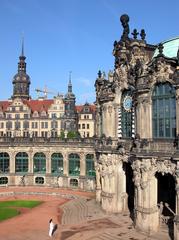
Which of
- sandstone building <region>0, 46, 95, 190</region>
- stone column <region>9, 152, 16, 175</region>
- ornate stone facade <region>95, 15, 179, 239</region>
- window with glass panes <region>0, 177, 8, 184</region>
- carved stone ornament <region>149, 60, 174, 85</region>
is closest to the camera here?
carved stone ornament <region>149, 60, 174, 85</region>

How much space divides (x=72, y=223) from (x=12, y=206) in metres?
14.0

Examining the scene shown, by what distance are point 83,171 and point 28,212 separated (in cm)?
1854

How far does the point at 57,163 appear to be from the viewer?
65.6 m

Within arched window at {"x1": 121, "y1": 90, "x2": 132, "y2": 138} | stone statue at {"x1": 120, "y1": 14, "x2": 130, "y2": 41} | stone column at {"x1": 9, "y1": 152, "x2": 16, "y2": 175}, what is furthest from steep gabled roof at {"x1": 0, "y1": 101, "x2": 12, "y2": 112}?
arched window at {"x1": 121, "y1": 90, "x2": 132, "y2": 138}

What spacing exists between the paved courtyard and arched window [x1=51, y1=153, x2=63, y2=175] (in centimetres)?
1058

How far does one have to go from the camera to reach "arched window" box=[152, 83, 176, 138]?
33844 mm

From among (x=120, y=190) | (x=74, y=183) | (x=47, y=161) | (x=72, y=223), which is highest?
(x=47, y=161)

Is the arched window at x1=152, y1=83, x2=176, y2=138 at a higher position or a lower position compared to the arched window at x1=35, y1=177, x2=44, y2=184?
higher

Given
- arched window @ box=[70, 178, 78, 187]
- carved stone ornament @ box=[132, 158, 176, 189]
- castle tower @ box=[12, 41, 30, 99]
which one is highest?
castle tower @ box=[12, 41, 30, 99]

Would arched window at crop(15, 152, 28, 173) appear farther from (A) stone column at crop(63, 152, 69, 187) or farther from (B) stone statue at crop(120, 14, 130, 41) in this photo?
(B) stone statue at crop(120, 14, 130, 41)

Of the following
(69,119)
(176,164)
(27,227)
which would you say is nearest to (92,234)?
(27,227)

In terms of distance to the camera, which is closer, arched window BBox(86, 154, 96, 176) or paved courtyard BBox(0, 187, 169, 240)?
paved courtyard BBox(0, 187, 169, 240)

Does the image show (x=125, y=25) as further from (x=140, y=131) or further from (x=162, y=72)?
(x=140, y=131)

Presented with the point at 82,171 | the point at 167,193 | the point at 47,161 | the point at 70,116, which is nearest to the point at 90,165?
the point at 82,171
